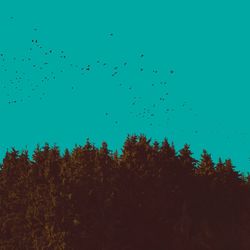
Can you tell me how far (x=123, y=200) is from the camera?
2408 inches

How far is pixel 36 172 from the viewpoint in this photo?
6347cm

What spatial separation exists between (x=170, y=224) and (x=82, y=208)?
947 cm

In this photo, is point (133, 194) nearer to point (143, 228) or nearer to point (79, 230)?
point (143, 228)

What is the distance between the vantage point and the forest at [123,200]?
56.9 meters

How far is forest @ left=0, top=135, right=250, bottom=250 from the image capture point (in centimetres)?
5688

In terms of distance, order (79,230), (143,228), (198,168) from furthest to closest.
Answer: (198,168) → (143,228) → (79,230)

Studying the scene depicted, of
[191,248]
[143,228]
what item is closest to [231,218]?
[191,248]

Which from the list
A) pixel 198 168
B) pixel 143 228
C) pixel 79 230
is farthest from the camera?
pixel 198 168

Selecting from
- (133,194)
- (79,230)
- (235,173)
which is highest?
(235,173)

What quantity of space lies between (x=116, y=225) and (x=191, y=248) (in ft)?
26.8

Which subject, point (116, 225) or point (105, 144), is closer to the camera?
point (116, 225)

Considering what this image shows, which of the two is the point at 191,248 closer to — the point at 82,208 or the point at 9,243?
the point at 82,208

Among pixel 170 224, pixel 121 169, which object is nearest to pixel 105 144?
pixel 121 169

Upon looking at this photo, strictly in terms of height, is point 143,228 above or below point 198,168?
below
